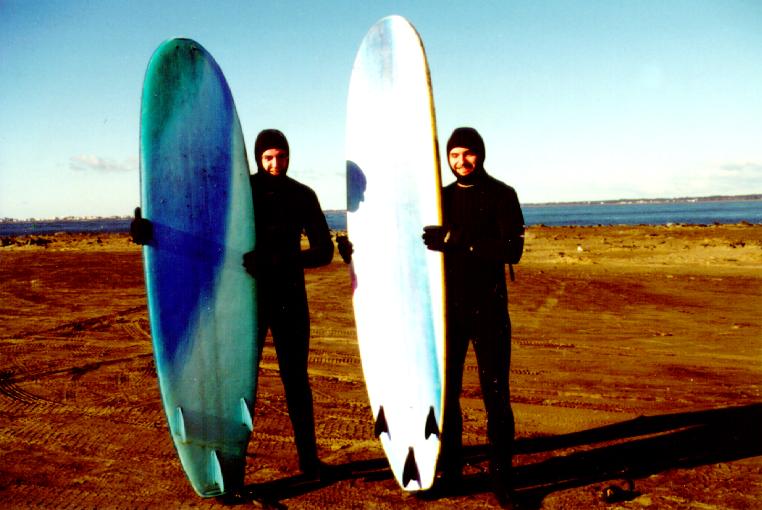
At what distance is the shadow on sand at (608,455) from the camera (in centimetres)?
297

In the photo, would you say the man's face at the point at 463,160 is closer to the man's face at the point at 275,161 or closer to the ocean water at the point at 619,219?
the man's face at the point at 275,161

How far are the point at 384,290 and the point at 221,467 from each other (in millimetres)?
1292

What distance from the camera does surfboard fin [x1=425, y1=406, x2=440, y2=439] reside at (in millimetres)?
2883

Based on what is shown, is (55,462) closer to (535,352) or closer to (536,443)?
(536,443)

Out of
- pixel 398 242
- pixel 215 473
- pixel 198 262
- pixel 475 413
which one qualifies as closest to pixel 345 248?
pixel 398 242

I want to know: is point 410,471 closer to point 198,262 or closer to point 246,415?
point 246,415

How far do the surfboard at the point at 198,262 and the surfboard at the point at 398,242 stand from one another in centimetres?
70

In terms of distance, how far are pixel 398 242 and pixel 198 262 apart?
110cm

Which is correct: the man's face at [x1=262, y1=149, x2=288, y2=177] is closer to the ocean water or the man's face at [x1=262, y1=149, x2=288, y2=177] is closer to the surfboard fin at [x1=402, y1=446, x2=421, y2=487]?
the surfboard fin at [x1=402, y1=446, x2=421, y2=487]

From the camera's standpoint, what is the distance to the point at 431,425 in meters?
2.90

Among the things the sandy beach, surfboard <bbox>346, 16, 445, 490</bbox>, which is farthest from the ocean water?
surfboard <bbox>346, 16, 445, 490</bbox>

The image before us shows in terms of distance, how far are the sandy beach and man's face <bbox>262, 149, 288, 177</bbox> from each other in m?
1.69

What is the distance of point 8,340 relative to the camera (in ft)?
20.3

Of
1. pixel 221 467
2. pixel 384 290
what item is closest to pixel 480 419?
pixel 384 290
